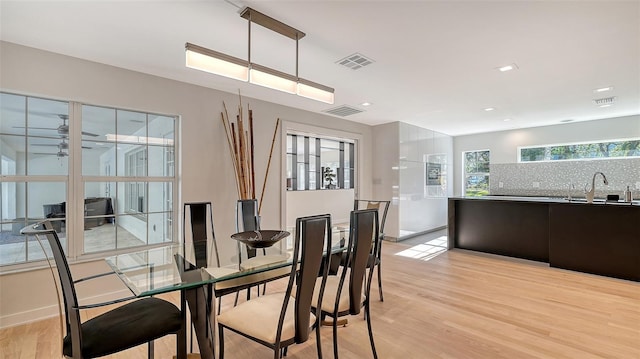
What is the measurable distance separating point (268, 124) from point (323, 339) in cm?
298

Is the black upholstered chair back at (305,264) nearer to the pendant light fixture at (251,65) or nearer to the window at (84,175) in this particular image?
the pendant light fixture at (251,65)

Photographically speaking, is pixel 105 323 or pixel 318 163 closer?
pixel 105 323

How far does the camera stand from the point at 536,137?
6309 mm

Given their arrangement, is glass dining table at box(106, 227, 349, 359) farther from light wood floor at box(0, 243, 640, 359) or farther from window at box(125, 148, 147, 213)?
window at box(125, 148, 147, 213)

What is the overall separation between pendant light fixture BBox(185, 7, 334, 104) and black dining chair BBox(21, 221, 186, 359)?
50.4 inches

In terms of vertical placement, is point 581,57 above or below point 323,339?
above

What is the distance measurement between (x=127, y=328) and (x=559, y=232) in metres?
5.00

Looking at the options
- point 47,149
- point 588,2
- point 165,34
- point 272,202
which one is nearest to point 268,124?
point 272,202

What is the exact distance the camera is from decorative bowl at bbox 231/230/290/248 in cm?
212

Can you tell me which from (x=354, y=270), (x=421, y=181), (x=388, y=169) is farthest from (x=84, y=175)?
(x=421, y=181)

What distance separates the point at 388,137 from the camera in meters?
5.94

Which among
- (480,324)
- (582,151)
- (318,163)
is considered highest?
(582,151)

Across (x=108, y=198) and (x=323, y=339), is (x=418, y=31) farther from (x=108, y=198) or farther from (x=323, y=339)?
(x=108, y=198)

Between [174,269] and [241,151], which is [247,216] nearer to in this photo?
[241,151]
